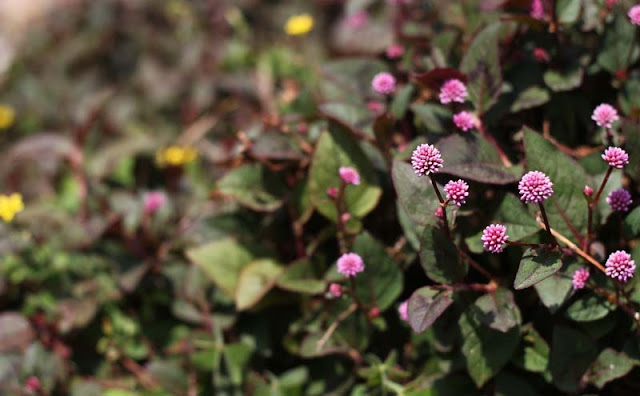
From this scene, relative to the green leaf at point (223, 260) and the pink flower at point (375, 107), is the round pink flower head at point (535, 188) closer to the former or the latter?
the pink flower at point (375, 107)

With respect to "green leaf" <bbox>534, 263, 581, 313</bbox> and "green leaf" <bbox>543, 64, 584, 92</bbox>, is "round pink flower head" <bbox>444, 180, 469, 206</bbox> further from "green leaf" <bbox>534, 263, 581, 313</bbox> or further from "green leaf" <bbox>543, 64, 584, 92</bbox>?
"green leaf" <bbox>543, 64, 584, 92</bbox>

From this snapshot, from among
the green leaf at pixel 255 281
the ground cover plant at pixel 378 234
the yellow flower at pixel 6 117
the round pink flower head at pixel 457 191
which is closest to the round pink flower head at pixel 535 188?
the ground cover plant at pixel 378 234

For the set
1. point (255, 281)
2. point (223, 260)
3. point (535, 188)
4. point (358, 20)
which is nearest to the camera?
point (535, 188)

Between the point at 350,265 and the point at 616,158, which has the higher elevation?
the point at 616,158

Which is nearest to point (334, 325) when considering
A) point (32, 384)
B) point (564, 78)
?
point (564, 78)

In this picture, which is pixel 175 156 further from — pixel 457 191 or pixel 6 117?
Result: pixel 457 191

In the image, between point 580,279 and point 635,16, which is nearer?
point 580,279

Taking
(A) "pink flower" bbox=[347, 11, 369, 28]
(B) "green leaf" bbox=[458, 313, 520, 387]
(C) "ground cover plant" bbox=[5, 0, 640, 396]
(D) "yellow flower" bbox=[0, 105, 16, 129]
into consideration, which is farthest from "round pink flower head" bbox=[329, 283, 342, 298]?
(D) "yellow flower" bbox=[0, 105, 16, 129]

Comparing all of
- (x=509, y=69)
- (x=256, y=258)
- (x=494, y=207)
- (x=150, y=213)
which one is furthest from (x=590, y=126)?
(x=150, y=213)
